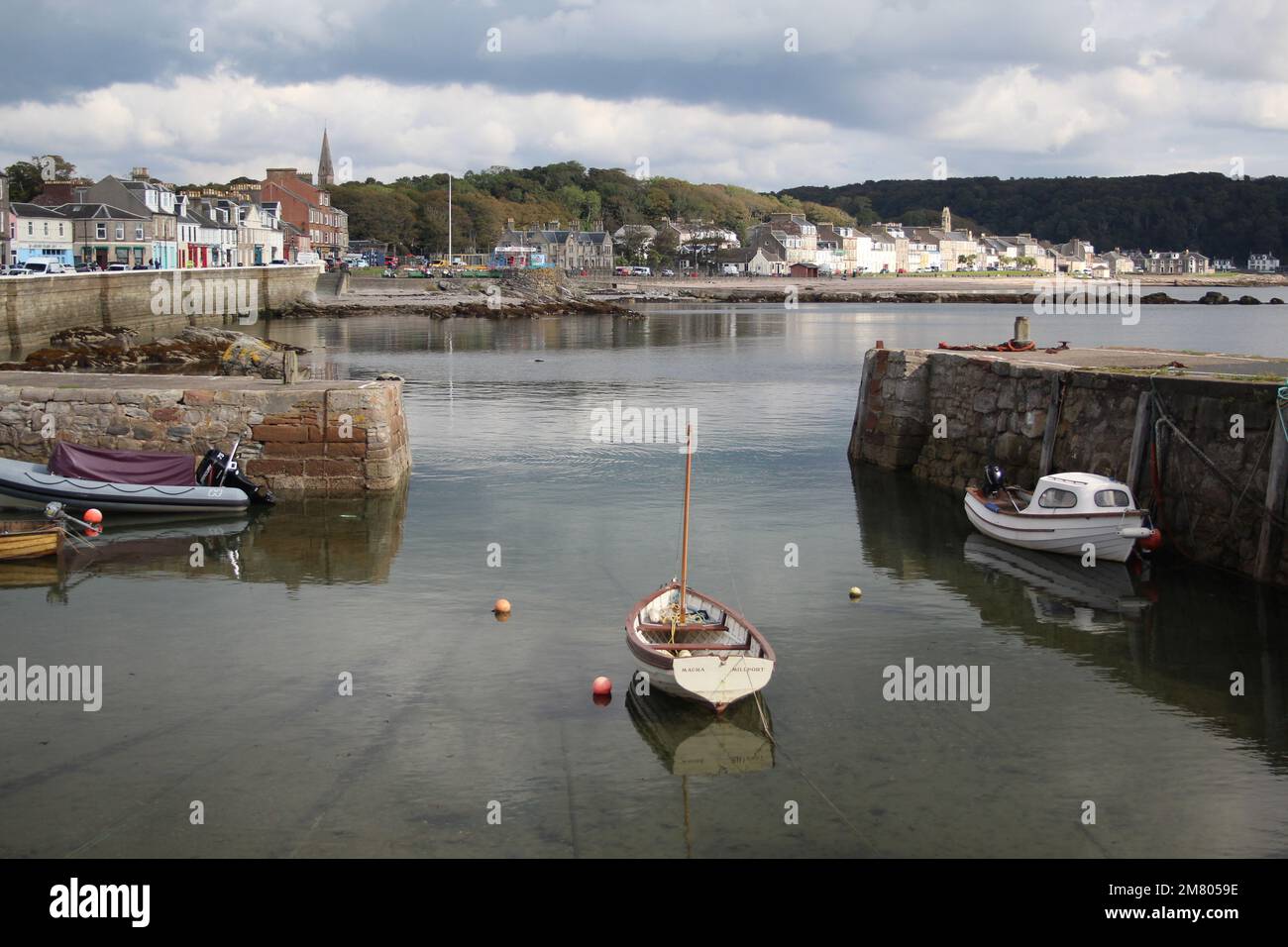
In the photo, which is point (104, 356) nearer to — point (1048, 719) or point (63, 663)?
point (63, 663)

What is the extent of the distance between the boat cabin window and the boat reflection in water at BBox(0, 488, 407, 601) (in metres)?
11.1

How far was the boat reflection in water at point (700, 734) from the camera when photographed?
481 inches

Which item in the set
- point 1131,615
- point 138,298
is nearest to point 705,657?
point 1131,615

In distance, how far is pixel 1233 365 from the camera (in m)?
24.1

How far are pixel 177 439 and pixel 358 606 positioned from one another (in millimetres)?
8586

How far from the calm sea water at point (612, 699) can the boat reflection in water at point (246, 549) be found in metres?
0.09

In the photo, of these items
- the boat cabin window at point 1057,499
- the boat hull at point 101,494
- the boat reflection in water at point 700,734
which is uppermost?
the boat cabin window at point 1057,499

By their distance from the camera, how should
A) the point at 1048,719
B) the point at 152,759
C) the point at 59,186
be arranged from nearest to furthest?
the point at 152,759 → the point at 1048,719 → the point at 59,186

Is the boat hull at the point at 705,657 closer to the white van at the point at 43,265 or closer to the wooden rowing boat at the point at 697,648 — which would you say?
the wooden rowing boat at the point at 697,648
